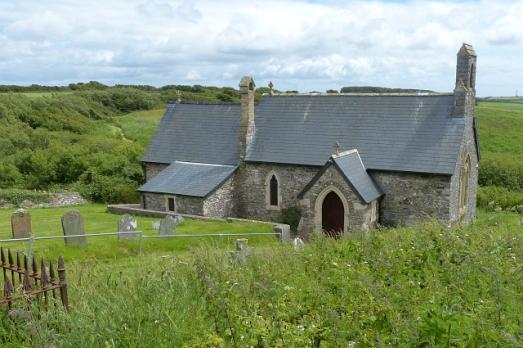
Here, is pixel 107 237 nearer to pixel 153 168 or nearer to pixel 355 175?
pixel 355 175

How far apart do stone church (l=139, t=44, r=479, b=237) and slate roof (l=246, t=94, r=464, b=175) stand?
5 cm

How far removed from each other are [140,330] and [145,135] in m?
54.3

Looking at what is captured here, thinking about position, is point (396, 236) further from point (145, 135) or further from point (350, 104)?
point (145, 135)

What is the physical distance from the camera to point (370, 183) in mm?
21953

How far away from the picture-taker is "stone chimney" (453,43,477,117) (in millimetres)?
21406

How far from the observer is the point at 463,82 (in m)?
21.6

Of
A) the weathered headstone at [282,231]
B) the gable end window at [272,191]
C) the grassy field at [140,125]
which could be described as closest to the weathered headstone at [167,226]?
the weathered headstone at [282,231]

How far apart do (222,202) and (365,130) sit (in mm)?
8277

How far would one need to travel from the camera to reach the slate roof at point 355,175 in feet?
67.7

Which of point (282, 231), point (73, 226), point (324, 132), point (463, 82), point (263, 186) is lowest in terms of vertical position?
point (282, 231)

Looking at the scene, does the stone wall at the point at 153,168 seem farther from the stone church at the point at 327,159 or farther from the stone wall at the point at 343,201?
the stone wall at the point at 343,201

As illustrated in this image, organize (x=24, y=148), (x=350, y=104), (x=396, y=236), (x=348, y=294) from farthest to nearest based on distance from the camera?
(x=24, y=148)
(x=350, y=104)
(x=396, y=236)
(x=348, y=294)

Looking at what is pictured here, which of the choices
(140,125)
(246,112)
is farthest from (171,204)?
(140,125)

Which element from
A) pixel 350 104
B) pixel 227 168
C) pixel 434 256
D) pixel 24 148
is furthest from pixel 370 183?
pixel 24 148
